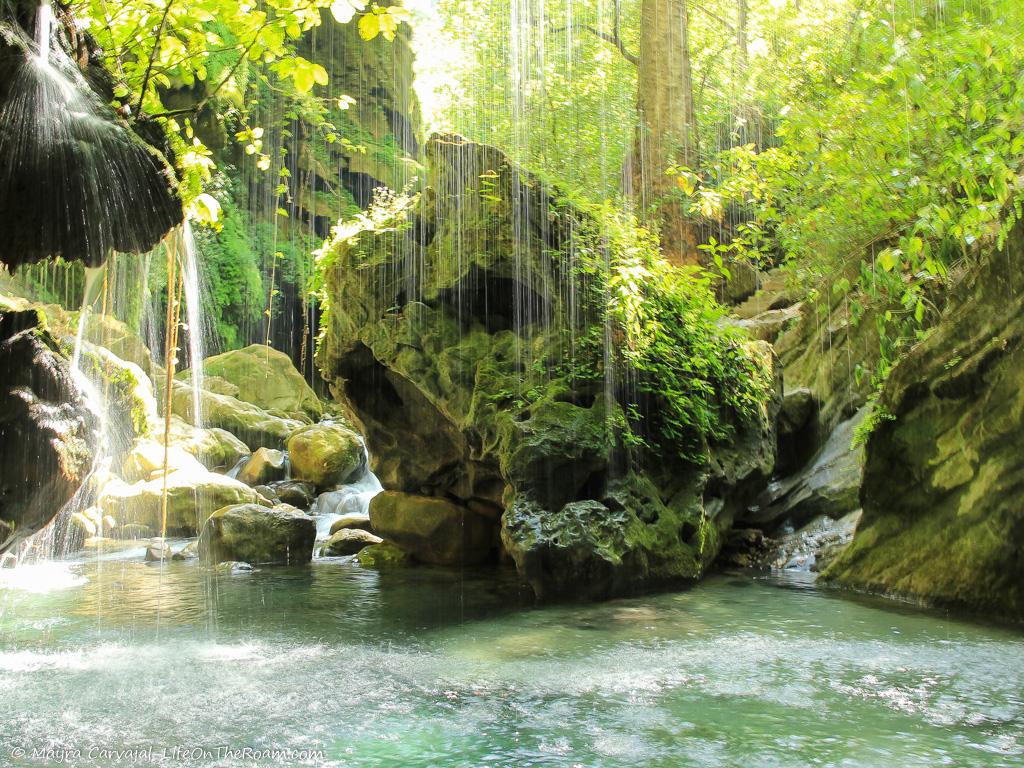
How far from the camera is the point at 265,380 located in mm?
23328

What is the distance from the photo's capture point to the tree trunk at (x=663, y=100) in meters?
13.9

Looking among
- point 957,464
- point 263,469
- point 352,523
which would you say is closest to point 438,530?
point 352,523

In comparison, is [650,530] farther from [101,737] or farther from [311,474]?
[311,474]

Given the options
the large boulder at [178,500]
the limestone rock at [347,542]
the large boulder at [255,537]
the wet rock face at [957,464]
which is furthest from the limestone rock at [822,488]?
the large boulder at [178,500]

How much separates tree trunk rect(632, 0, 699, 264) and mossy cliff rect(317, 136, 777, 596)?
3649 millimetres

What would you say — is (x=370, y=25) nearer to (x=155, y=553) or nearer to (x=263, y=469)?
(x=155, y=553)

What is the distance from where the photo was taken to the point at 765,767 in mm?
3992

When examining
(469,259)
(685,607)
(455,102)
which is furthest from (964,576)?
(455,102)

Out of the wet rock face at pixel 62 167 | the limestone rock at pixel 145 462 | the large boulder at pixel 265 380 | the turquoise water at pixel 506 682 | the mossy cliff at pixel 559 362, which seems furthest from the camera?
the large boulder at pixel 265 380

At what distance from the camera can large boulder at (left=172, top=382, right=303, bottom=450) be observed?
19609mm

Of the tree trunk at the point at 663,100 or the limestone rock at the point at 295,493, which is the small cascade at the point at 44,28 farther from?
the limestone rock at the point at 295,493

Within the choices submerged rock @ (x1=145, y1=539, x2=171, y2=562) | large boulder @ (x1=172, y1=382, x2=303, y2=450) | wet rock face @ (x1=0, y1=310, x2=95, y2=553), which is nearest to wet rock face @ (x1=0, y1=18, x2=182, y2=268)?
wet rock face @ (x1=0, y1=310, x2=95, y2=553)

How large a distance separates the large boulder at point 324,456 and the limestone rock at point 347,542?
370cm

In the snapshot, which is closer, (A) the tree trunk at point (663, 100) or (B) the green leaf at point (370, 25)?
(B) the green leaf at point (370, 25)
